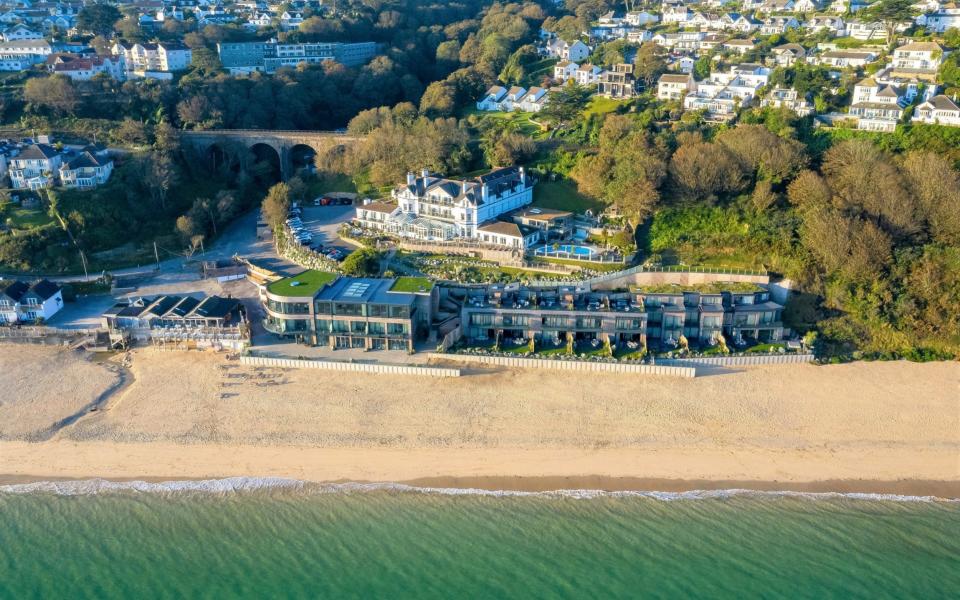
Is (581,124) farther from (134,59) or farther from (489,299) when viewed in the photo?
(134,59)

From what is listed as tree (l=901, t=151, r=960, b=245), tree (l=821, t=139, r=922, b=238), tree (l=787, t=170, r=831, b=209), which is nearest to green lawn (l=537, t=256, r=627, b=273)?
tree (l=787, t=170, r=831, b=209)

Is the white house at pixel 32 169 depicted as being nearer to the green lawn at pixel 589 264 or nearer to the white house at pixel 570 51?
the green lawn at pixel 589 264

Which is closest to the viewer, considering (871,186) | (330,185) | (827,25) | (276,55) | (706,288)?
(706,288)

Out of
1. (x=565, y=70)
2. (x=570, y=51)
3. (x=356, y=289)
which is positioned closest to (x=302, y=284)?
(x=356, y=289)

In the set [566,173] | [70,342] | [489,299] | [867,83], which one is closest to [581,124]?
[566,173]

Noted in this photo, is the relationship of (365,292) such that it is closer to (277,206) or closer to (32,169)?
(277,206)

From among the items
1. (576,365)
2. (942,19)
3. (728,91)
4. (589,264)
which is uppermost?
(942,19)

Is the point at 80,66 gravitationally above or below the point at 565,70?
above

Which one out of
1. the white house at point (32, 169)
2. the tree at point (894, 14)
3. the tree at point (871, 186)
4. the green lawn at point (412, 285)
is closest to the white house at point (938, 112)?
the tree at point (871, 186)
